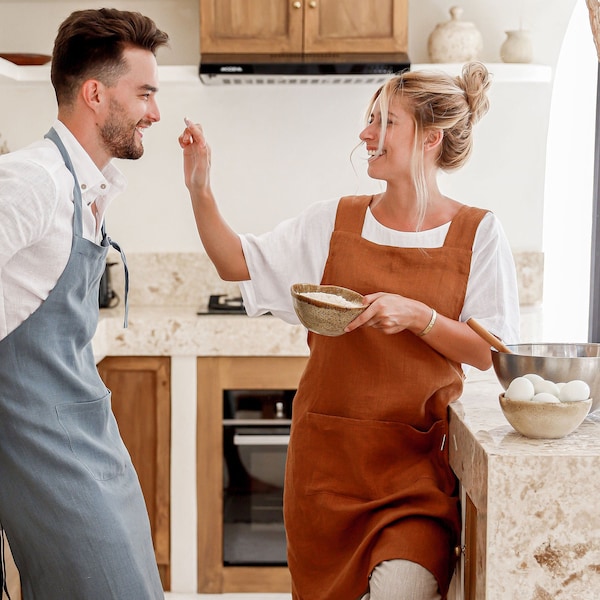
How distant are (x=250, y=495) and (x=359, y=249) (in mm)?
1564

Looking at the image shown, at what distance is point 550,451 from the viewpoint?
1.38 m

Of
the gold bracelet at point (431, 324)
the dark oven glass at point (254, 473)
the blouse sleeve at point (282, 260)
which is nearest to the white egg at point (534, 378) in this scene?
the gold bracelet at point (431, 324)

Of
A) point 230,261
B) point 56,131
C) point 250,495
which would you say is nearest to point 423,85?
point 230,261

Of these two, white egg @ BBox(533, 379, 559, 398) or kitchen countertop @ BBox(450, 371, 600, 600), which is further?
white egg @ BBox(533, 379, 559, 398)

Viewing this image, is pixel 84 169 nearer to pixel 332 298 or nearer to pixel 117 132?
pixel 117 132

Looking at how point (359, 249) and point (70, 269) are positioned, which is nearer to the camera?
point (70, 269)

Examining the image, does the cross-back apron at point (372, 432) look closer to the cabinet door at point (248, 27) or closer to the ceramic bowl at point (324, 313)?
the ceramic bowl at point (324, 313)

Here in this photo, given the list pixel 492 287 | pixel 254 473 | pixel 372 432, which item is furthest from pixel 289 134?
pixel 372 432

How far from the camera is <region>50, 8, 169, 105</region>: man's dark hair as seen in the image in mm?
1653

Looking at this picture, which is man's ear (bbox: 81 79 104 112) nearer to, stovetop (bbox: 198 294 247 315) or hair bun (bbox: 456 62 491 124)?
hair bun (bbox: 456 62 491 124)

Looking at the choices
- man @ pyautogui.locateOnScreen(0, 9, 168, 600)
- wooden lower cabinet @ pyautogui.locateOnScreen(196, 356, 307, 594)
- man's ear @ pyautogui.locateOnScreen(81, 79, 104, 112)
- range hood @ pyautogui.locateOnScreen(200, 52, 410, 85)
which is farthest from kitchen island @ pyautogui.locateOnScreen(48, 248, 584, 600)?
range hood @ pyautogui.locateOnScreen(200, 52, 410, 85)

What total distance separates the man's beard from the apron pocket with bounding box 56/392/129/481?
18.9 inches

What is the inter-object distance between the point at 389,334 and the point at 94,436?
0.66 meters

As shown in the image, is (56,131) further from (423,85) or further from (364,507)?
(364,507)
